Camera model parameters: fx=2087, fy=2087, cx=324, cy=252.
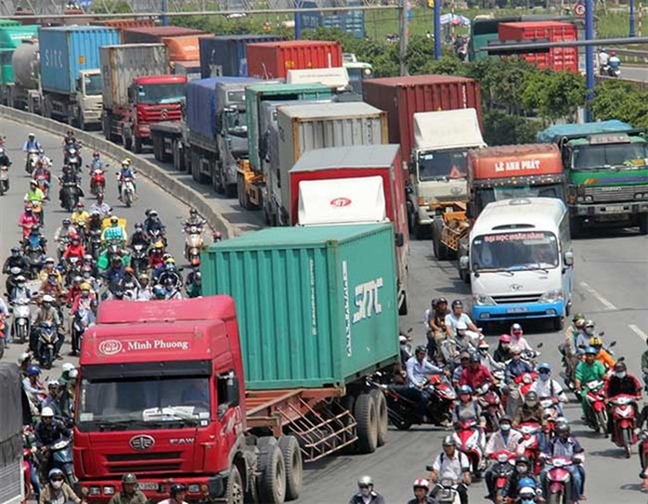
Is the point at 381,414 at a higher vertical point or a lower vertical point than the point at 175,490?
lower

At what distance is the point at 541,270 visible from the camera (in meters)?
35.2

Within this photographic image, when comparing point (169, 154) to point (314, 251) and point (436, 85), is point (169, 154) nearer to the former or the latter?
point (436, 85)

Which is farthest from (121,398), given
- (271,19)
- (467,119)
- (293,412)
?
(271,19)

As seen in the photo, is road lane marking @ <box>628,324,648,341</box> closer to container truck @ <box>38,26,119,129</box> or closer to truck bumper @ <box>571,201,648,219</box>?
truck bumper @ <box>571,201,648,219</box>

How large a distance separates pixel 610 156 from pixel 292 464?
23.4 metres

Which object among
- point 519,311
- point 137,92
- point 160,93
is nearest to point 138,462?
point 519,311

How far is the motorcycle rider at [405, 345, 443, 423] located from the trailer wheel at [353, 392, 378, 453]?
1349 mm

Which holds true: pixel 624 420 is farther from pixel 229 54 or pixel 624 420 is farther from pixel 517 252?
pixel 229 54

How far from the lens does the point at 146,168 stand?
60.0m

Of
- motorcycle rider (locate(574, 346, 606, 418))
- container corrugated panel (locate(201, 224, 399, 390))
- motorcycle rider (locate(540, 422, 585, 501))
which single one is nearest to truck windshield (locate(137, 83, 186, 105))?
motorcycle rider (locate(574, 346, 606, 418))

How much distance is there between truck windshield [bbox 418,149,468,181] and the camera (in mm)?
45906

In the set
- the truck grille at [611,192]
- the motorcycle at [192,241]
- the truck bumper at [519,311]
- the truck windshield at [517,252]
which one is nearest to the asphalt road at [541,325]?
the truck bumper at [519,311]

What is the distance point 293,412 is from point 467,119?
Result: 2266cm

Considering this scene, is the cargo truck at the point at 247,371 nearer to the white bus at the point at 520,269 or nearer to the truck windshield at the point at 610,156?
the white bus at the point at 520,269
